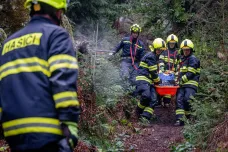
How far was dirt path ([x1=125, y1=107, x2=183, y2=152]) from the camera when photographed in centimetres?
830

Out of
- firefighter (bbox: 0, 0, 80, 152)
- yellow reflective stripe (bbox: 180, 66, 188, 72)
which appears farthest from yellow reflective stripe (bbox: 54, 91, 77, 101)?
yellow reflective stripe (bbox: 180, 66, 188, 72)

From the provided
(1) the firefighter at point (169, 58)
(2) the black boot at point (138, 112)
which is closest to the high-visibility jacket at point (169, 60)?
(1) the firefighter at point (169, 58)

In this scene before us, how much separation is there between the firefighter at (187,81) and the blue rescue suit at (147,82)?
2.23 ft

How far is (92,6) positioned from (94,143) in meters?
8.54

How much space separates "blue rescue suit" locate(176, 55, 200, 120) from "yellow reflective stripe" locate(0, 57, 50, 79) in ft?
24.6

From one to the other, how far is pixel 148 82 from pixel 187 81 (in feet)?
3.29

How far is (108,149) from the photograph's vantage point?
288 inches

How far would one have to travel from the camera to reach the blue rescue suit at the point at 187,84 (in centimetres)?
1059

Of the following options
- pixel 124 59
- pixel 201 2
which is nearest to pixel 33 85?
pixel 124 59

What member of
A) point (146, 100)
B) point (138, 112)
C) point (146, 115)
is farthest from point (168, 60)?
point (146, 115)

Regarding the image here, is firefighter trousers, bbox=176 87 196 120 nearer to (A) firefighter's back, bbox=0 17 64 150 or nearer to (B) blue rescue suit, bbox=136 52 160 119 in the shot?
(B) blue rescue suit, bbox=136 52 160 119

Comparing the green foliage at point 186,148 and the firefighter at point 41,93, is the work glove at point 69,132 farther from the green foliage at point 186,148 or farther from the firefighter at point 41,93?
the green foliage at point 186,148

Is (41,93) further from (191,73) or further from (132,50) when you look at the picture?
(132,50)

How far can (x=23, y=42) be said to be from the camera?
11.6 ft
